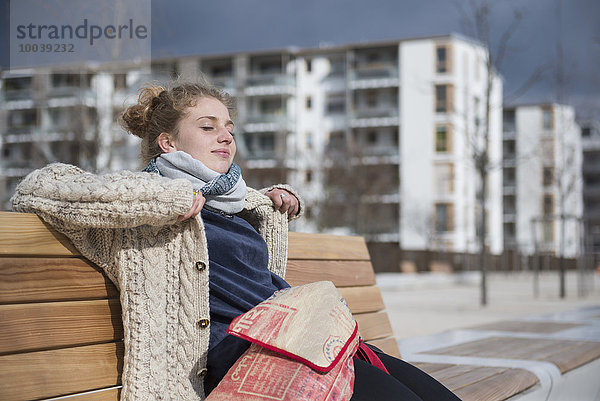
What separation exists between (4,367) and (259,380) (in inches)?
23.8

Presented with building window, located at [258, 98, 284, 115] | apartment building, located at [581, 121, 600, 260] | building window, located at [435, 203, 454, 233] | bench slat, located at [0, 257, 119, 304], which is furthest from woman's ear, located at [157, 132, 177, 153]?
apartment building, located at [581, 121, 600, 260]

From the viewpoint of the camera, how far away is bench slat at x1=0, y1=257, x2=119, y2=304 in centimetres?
188

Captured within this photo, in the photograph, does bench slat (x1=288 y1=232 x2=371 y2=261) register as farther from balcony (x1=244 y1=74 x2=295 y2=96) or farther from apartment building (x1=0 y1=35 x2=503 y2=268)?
balcony (x1=244 y1=74 x2=295 y2=96)

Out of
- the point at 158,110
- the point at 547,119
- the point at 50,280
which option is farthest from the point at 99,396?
the point at 547,119

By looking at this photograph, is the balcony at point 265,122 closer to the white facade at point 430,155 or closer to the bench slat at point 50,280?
the white facade at point 430,155

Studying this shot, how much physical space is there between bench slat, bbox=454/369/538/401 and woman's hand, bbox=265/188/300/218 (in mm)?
867

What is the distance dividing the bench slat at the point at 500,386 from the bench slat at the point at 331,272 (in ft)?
2.29

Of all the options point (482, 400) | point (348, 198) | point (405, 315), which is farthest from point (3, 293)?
point (348, 198)

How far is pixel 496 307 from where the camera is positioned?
553 inches

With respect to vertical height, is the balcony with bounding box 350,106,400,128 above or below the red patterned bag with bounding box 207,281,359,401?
above

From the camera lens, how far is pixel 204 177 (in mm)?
2311

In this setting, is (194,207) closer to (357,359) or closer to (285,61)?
(357,359)

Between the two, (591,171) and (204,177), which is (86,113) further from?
(591,171)

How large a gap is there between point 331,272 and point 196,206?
1.21 metres
